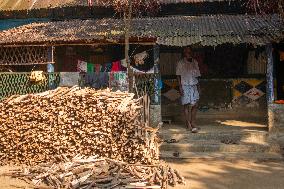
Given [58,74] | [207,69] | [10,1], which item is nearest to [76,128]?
[58,74]

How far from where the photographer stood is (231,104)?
41.0ft

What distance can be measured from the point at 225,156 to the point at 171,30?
14.3ft

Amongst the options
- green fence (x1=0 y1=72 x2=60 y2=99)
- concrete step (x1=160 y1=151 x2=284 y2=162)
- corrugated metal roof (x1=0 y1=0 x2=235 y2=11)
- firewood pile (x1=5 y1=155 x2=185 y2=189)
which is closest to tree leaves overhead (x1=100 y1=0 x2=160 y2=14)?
corrugated metal roof (x1=0 y1=0 x2=235 y2=11)

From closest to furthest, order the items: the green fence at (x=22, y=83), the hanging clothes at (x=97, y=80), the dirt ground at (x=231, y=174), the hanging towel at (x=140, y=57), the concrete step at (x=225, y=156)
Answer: the dirt ground at (x=231, y=174) → the concrete step at (x=225, y=156) → the hanging clothes at (x=97, y=80) → the green fence at (x=22, y=83) → the hanging towel at (x=140, y=57)


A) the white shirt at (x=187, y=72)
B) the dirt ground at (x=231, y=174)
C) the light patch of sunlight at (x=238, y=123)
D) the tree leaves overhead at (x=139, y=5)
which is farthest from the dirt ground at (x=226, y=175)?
the tree leaves overhead at (x=139, y=5)

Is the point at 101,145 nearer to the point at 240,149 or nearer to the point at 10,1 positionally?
the point at 240,149

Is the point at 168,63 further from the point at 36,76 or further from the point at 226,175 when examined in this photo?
the point at 226,175

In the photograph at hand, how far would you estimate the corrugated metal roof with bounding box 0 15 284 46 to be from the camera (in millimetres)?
10250

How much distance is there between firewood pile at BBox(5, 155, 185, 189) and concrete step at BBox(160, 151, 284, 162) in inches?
50.0

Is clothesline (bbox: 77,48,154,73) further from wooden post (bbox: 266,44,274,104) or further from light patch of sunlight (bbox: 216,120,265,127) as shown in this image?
wooden post (bbox: 266,44,274,104)

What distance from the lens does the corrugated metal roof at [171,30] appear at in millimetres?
10250

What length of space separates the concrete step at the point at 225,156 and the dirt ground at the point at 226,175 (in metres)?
0.17

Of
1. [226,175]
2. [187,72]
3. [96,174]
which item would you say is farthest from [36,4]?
[226,175]

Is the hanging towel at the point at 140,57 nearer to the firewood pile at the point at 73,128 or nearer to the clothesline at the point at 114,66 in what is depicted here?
the clothesline at the point at 114,66
